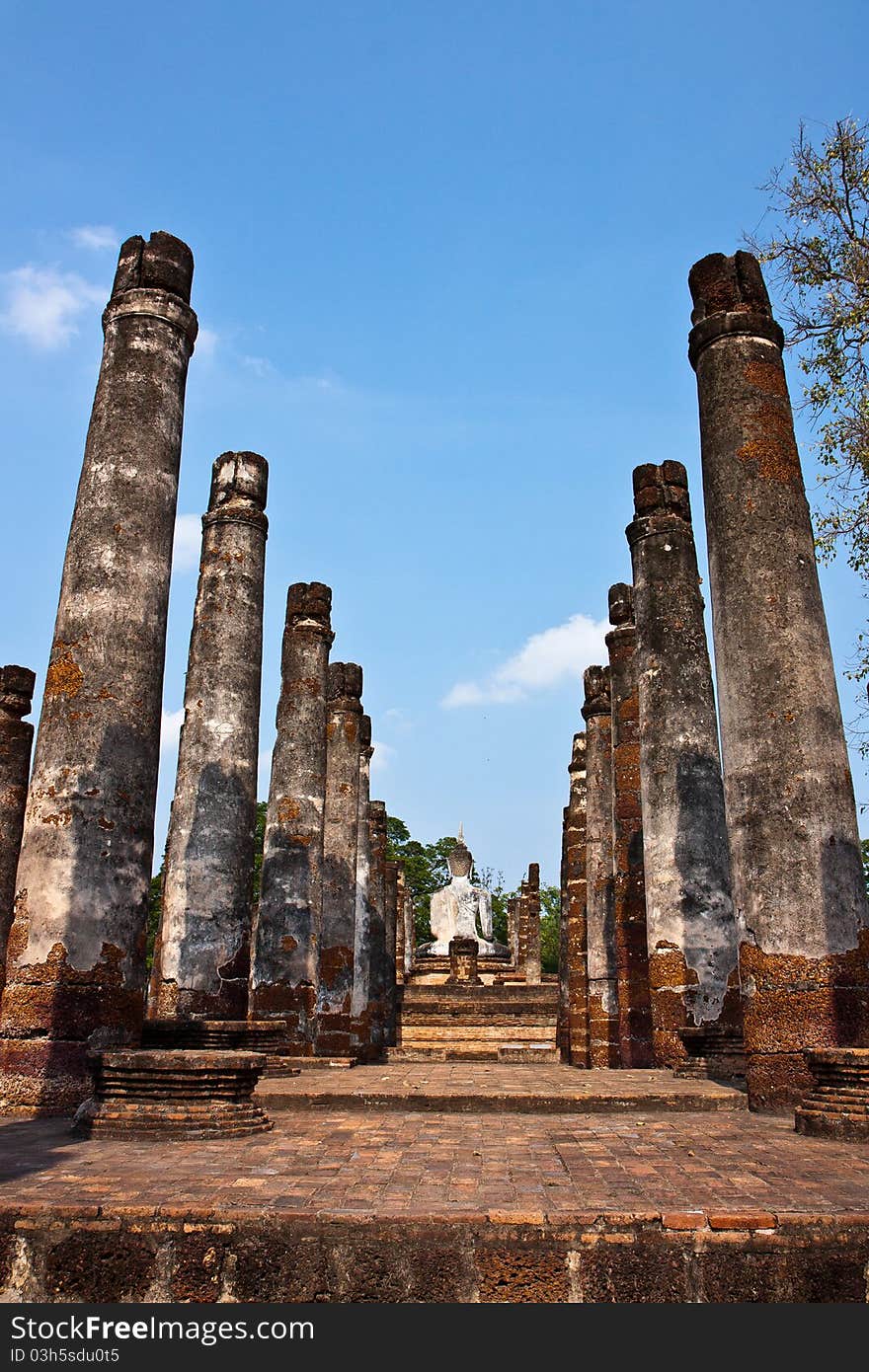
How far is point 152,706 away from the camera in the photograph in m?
7.86

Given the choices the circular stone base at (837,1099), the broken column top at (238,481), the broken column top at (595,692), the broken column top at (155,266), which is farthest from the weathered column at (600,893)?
the broken column top at (155,266)

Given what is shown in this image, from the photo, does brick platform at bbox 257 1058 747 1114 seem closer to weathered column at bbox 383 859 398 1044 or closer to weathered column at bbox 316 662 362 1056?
weathered column at bbox 316 662 362 1056

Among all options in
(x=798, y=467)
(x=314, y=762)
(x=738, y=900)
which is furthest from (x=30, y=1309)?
(x=314, y=762)

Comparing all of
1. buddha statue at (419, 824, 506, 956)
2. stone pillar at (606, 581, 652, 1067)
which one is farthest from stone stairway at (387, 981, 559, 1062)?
buddha statue at (419, 824, 506, 956)

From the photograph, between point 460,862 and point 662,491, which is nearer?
point 662,491

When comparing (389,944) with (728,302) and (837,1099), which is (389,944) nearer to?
(728,302)

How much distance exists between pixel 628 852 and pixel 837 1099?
25.6 feet

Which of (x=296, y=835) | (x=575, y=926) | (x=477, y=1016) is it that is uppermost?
(x=296, y=835)

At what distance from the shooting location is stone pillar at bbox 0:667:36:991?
14531 millimetres

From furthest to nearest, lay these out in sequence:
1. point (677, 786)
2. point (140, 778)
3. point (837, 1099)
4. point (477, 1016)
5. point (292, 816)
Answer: point (477, 1016), point (292, 816), point (677, 786), point (140, 778), point (837, 1099)

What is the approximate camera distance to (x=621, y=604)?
1524 cm

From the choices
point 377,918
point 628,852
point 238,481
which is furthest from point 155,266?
point 377,918

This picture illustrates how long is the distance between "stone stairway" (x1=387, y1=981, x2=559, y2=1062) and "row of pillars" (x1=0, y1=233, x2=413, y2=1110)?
9462 millimetres

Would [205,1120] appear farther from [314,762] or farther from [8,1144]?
[314,762]
